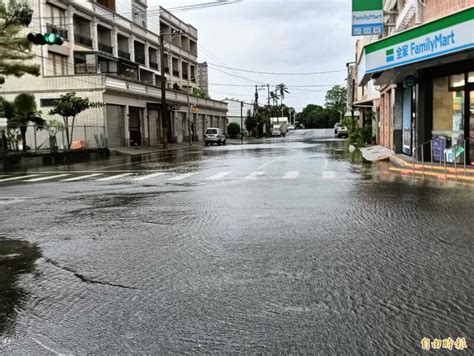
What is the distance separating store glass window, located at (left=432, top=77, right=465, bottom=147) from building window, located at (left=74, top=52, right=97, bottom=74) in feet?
99.8

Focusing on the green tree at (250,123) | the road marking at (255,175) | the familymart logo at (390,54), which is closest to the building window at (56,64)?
the road marking at (255,175)

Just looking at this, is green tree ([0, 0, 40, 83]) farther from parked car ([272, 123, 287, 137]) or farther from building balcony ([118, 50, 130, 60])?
parked car ([272, 123, 287, 137])

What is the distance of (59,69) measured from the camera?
41.3 m

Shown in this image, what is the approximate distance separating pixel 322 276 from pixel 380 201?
604 cm

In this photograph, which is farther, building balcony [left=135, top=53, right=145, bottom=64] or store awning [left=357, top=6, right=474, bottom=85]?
building balcony [left=135, top=53, right=145, bottom=64]

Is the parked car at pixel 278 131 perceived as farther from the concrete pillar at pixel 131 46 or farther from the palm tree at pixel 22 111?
the palm tree at pixel 22 111

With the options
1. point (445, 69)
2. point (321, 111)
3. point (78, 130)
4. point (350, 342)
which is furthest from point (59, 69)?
point (321, 111)

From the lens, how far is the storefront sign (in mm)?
23047

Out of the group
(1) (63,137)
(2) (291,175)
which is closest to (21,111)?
(1) (63,137)

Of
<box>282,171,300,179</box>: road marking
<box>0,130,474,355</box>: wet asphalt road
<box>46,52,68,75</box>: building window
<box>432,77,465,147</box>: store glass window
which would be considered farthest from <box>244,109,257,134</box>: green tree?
<box>0,130,474,355</box>: wet asphalt road

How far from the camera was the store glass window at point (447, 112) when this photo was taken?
18109 millimetres

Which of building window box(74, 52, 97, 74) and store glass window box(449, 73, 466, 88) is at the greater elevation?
building window box(74, 52, 97, 74)

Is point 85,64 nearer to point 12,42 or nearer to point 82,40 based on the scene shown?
point 82,40

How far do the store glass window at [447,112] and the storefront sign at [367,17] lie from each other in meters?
4.76
